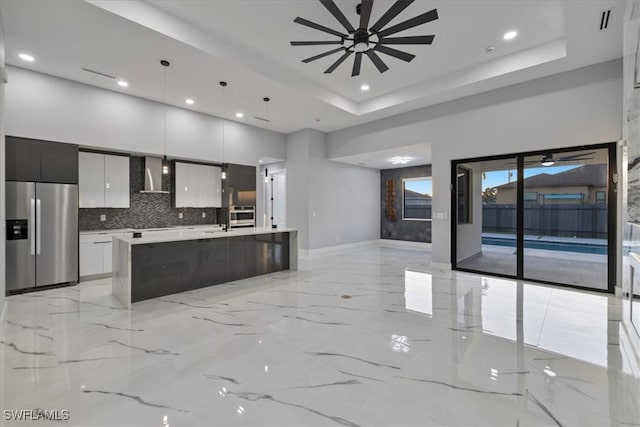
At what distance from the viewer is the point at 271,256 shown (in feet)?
18.0

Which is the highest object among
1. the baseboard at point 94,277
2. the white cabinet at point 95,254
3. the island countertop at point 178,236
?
the island countertop at point 178,236

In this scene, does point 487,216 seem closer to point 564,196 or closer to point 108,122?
point 564,196

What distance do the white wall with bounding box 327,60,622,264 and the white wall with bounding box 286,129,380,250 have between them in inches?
55.4

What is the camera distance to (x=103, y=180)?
526 cm

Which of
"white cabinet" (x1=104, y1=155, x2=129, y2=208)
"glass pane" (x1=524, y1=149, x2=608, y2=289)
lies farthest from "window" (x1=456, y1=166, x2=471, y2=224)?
"white cabinet" (x1=104, y1=155, x2=129, y2=208)

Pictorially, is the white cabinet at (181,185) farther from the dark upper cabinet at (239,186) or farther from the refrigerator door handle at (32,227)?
the refrigerator door handle at (32,227)

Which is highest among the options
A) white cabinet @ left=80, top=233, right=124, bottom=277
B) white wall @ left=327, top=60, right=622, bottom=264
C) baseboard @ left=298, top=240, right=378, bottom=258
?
white wall @ left=327, top=60, right=622, bottom=264

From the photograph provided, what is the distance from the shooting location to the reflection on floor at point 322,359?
1813 millimetres

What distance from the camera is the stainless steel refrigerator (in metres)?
4.14

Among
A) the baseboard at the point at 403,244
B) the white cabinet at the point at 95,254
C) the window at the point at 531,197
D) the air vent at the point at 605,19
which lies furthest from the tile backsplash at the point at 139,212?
the air vent at the point at 605,19

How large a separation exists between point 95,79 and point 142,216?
2586 millimetres

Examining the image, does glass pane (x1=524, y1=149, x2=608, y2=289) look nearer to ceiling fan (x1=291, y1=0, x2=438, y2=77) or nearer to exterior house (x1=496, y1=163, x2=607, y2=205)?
exterior house (x1=496, y1=163, x2=607, y2=205)

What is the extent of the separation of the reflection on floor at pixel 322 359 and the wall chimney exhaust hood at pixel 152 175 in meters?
2.39

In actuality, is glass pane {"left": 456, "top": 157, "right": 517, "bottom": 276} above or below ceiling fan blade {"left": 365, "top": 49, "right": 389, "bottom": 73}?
below
